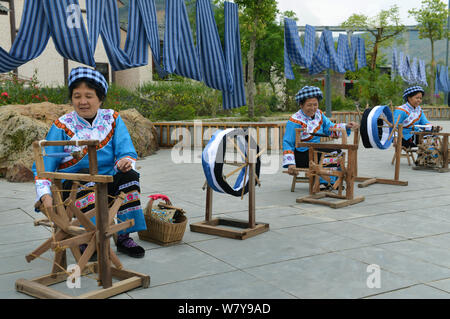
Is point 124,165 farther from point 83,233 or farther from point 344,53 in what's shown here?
point 344,53

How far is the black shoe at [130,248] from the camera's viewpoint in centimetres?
358

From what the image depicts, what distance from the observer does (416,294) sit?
112 inches

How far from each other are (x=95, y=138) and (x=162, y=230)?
0.93 metres

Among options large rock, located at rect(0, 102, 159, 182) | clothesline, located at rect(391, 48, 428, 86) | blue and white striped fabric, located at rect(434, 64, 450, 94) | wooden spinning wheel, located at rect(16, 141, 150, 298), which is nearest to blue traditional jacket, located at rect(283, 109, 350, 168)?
wooden spinning wheel, located at rect(16, 141, 150, 298)

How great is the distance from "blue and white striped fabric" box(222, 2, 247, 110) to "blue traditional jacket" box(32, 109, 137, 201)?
5261 mm

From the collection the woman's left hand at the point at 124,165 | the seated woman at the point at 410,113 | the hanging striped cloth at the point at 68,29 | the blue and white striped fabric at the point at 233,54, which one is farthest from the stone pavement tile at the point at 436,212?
the blue and white striped fabric at the point at 233,54

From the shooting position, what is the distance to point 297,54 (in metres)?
11.0

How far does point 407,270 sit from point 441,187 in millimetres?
3675

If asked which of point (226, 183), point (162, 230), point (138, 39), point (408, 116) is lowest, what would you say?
point (162, 230)

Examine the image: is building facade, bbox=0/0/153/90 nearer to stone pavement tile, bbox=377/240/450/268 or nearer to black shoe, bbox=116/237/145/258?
black shoe, bbox=116/237/145/258

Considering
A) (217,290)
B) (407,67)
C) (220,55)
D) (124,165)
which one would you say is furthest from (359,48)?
(217,290)

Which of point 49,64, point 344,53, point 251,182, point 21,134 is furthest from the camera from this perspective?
point 49,64
